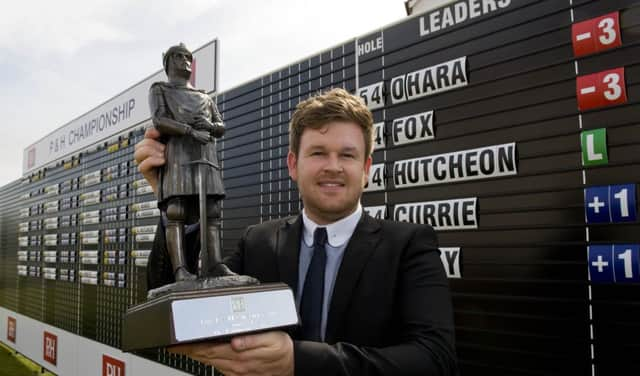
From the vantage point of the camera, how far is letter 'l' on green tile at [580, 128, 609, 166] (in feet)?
6.79

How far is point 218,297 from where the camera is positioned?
102 cm

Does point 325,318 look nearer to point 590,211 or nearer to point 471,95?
point 590,211

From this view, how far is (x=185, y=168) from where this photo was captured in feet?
4.91

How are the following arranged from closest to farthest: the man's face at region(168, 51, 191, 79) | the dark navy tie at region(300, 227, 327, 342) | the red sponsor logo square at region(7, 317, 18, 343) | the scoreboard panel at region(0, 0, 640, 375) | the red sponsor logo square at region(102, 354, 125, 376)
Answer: the dark navy tie at region(300, 227, 327, 342), the man's face at region(168, 51, 191, 79), the scoreboard panel at region(0, 0, 640, 375), the red sponsor logo square at region(102, 354, 125, 376), the red sponsor logo square at region(7, 317, 18, 343)

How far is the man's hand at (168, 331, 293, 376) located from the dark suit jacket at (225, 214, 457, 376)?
33 mm

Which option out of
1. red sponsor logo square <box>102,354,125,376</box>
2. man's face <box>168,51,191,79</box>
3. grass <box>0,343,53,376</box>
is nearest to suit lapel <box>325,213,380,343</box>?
man's face <box>168,51,191,79</box>

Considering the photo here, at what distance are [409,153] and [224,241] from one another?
2317 millimetres

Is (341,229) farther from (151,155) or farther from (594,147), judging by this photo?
(594,147)

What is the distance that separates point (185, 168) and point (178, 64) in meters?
0.39

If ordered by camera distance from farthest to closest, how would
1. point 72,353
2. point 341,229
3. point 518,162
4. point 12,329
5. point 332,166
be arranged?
point 12,329 → point 72,353 → point 518,162 → point 341,229 → point 332,166

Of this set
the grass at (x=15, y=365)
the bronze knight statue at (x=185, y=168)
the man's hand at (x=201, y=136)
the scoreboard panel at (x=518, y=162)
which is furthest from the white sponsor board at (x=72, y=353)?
the man's hand at (x=201, y=136)

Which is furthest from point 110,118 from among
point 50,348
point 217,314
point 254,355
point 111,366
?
point 254,355

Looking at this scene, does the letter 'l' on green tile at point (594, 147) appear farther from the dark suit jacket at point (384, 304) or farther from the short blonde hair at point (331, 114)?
the short blonde hair at point (331, 114)

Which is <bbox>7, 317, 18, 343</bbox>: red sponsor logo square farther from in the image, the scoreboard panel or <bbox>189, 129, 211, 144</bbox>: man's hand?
<bbox>189, 129, 211, 144</bbox>: man's hand
